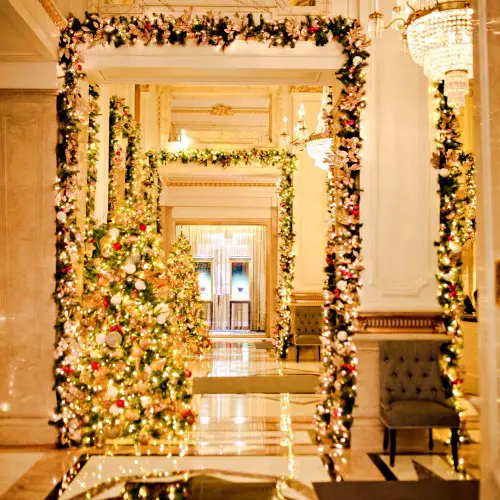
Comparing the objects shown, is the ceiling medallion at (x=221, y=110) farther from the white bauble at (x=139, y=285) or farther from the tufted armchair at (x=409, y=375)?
the tufted armchair at (x=409, y=375)

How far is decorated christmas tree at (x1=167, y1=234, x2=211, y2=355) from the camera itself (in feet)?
43.0

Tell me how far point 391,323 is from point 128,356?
9.35 feet

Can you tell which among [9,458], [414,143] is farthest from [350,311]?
[9,458]

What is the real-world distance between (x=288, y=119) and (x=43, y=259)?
29.7 ft

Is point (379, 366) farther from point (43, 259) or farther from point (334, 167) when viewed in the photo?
point (43, 259)

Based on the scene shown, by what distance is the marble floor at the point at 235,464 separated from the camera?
5.00 metres

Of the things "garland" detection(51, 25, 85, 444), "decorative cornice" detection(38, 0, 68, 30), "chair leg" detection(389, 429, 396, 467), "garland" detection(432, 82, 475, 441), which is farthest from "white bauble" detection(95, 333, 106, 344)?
"garland" detection(432, 82, 475, 441)

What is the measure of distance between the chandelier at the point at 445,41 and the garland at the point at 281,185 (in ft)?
29.2

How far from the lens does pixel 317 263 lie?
526 inches

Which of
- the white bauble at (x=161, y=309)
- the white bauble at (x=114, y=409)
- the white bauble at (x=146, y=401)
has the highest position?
the white bauble at (x=161, y=309)

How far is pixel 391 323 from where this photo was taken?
6402 millimetres

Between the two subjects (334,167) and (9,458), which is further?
(334,167)

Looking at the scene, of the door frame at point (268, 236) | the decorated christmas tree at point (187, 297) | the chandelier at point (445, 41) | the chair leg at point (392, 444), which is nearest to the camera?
the chandelier at point (445, 41)

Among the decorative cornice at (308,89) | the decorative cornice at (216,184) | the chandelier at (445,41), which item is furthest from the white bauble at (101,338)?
the decorative cornice at (216,184)
